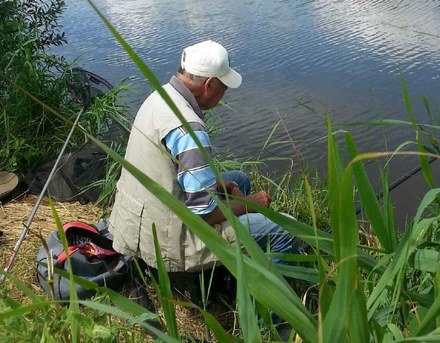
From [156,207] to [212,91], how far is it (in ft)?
1.44

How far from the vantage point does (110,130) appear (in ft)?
12.0

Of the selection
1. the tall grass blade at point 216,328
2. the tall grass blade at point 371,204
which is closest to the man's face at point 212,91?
the tall grass blade at point 371,204

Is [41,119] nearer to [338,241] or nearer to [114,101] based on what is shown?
[114,101]

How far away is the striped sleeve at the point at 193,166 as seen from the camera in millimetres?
2027

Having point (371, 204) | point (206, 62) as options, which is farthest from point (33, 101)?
point (371, 204)

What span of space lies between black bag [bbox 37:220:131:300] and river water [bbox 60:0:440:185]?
199 cm

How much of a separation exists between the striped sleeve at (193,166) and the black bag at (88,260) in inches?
16.3

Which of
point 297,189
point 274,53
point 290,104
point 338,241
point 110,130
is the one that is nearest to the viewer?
point 338,241

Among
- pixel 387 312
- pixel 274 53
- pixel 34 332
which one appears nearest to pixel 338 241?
pixel 387 312

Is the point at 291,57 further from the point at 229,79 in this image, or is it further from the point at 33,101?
the point at 229,79

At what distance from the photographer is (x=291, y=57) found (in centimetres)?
692

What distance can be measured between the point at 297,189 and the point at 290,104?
2544mm

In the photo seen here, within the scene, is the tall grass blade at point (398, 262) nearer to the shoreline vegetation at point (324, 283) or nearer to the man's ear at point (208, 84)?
the shoreline vegetation at point (324, 283)

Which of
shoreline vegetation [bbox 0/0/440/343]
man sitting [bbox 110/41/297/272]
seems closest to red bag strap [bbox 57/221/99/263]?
man sitting [bbox 110/41/297/272]
